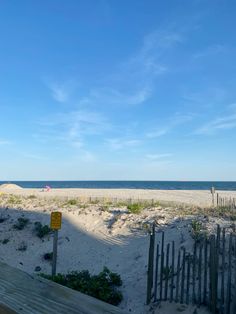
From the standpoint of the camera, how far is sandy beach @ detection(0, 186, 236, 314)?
432 inches

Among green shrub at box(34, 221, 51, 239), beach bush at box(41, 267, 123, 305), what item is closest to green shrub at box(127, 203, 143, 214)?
green shrub at box(34, 221, 51, 239)

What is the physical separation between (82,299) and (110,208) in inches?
620

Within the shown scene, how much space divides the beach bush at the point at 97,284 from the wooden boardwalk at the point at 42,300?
22.4 feet

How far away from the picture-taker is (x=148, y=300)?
847 centimetres

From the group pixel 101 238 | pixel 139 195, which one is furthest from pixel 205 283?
pixel 139 195

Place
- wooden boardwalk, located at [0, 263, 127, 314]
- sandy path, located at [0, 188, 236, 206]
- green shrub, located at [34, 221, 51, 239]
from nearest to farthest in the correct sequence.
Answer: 1. wooden boardwalk, located at [0, 263, 127, 314]
2. green shrub, located at [34, 221, 51, 239]
3. sandy path, located at [0, 188, 236, 206]

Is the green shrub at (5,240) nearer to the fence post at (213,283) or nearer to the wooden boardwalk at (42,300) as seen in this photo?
the fence post at (213,283)

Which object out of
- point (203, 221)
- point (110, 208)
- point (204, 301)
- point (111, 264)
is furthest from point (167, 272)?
point (110, 208)

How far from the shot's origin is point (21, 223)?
1503 cm

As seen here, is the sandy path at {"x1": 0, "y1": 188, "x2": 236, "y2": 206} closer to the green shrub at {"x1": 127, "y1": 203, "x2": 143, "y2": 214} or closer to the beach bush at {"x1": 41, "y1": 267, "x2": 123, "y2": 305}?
the green shrub at {"x1": 127, "y1": 203, "x2": 143, "y2": 214}

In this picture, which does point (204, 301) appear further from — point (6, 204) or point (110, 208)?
point (6, 204)

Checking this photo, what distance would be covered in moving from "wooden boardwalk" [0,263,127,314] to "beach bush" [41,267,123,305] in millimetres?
6816

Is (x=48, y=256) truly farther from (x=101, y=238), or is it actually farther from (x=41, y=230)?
(x=101, y=238)

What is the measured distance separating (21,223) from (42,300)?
1389cm
